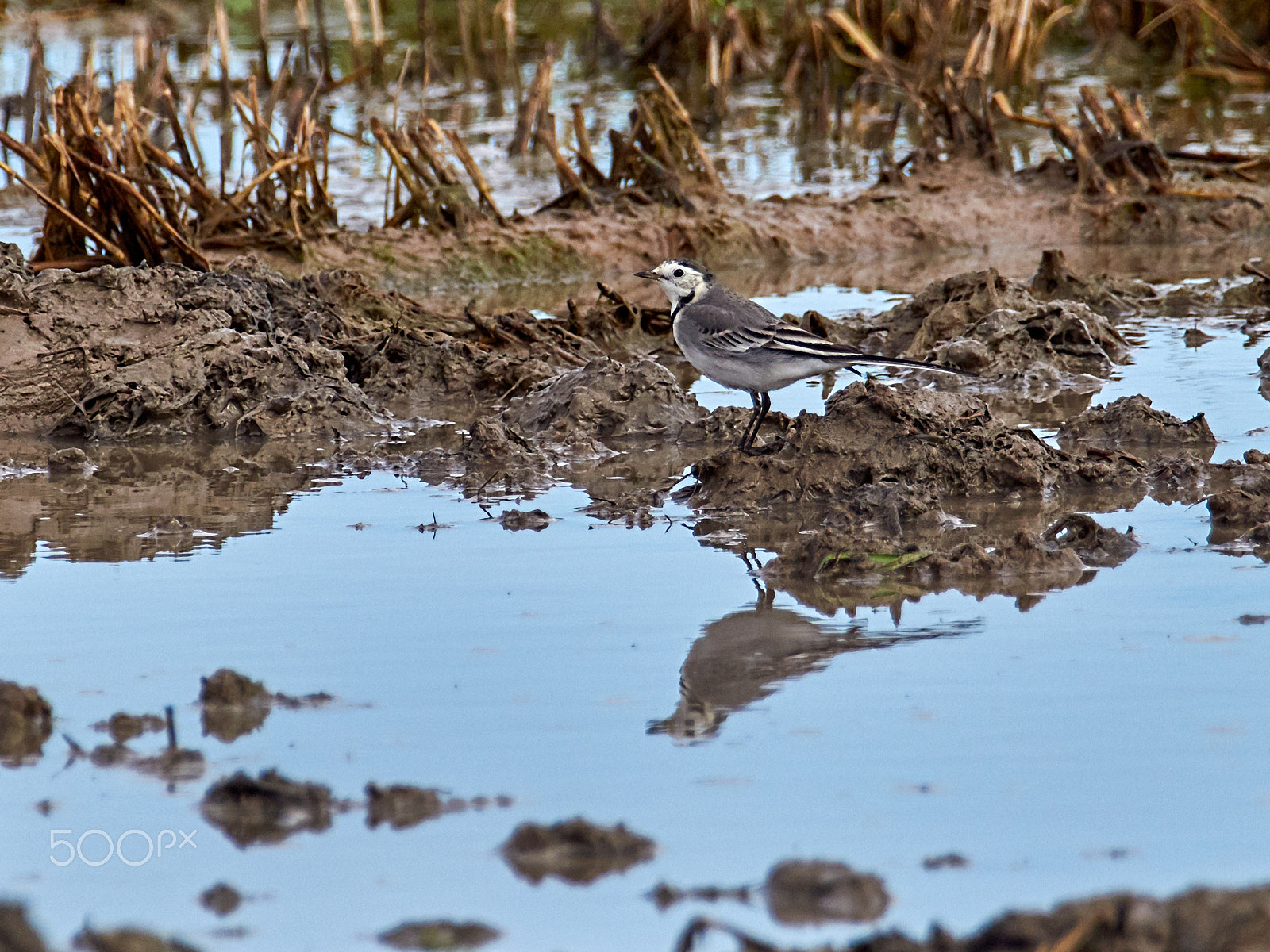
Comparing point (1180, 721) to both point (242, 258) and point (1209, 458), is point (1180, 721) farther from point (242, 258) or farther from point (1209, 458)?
point (242, 258)

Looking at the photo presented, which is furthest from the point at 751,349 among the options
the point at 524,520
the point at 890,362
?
the point at 524,520

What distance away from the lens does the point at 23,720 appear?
4.12 meters

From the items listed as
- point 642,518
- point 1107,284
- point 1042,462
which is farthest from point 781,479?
point 1107,284

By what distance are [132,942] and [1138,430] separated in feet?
17.2

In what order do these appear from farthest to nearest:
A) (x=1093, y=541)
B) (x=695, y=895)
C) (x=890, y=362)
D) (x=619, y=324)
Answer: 1. (x=619, y=324)
2. (x=890, y=362)
3. (x=1093, y=541)
4. (x=695, y=895)

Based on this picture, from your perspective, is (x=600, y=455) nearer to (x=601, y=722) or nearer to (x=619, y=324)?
(x=619, y=324)

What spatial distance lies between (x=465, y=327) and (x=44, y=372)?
2.42 meters

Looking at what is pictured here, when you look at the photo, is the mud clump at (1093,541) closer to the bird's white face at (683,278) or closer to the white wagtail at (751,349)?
the white wagtail at (751,349)

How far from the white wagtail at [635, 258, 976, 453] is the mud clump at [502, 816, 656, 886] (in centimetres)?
317

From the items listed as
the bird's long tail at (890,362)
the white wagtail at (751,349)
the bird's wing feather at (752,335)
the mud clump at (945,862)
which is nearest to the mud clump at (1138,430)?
the bird's wing feather at (752,335)

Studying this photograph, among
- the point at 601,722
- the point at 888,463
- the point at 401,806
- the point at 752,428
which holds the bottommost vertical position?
the point at 752,428

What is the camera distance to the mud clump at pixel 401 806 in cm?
361

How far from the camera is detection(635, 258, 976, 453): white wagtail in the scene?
6.50 m

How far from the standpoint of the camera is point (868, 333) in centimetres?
933
